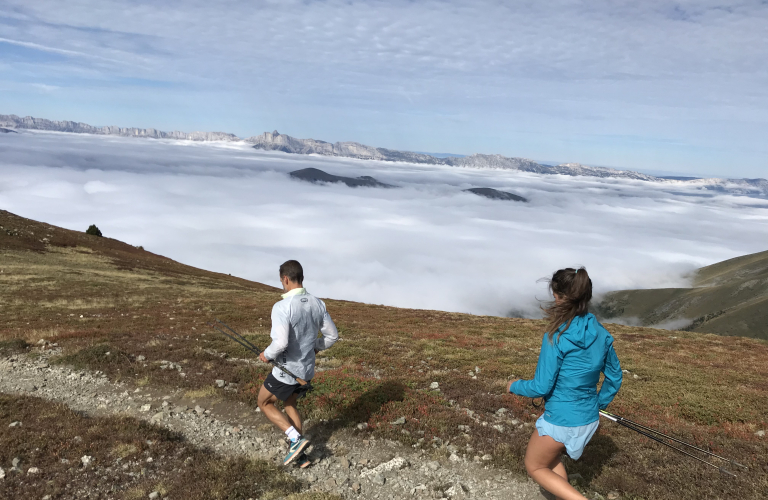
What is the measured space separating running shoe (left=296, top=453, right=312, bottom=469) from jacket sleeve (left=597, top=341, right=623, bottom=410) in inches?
210

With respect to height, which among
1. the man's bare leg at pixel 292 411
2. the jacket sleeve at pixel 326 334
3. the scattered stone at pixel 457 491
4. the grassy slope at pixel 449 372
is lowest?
the grassy slope at pixel 449 372

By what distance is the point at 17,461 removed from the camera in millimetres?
7793

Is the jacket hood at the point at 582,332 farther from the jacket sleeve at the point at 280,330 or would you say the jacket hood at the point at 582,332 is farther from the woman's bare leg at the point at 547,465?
the jacket sleeve at the point at 280,330

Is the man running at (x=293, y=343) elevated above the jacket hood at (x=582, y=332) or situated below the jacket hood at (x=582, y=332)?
below

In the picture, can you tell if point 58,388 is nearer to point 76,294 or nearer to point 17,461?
point 17,461

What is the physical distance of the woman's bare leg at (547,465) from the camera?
5.67 meters

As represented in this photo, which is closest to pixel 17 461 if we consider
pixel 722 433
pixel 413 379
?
pixel 413 379

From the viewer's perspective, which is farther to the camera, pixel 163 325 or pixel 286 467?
pixel 163 325

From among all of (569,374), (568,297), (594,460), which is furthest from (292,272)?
(594,460)

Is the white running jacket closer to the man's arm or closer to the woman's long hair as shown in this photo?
the man's arm

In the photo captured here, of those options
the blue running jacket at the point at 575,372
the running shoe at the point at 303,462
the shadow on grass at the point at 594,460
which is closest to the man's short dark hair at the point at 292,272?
the running shoe at the point at 303,462

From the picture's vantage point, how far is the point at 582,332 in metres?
5.25

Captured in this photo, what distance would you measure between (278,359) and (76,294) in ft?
115

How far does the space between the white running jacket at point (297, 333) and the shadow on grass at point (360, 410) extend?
2601mm
